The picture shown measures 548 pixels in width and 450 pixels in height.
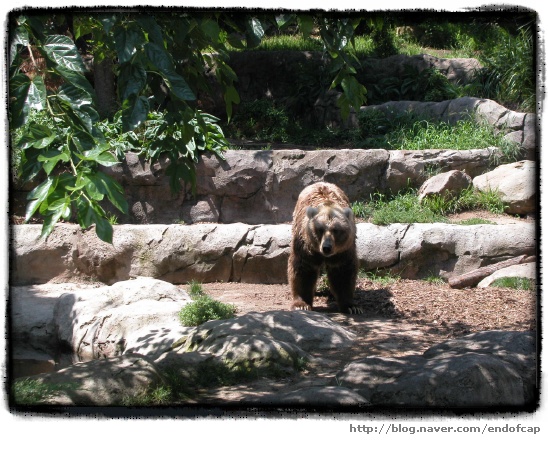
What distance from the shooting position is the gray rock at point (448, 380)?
4422 millimetres

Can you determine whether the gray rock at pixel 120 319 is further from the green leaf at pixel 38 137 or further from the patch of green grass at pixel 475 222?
the patch of green grass at pixel 475 222

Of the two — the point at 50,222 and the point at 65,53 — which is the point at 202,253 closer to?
the point at 65,53

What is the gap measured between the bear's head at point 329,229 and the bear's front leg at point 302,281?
318 millimetres

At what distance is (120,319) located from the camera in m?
7.36

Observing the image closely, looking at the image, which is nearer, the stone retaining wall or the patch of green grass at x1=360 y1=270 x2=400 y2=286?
the patch of green grass at x1=360 y1=270 x2=400 y2=286

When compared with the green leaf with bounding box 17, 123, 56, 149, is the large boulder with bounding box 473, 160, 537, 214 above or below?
above

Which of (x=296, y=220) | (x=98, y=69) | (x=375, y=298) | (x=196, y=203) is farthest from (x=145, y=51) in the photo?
(x=98, y=69)

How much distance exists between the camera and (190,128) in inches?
167

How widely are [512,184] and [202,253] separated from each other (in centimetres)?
518

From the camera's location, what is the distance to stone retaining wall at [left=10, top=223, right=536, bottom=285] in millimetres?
9602

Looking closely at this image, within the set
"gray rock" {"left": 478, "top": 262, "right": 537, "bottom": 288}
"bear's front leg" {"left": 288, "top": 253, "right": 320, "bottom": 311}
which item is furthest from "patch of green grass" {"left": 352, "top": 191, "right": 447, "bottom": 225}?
"bear's front leg" {"left": 288, "top": 253, "right": 320, "bottom": 311}

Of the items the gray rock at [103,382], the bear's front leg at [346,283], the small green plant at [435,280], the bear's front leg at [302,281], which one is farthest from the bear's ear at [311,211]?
the gray rock at [103,382]

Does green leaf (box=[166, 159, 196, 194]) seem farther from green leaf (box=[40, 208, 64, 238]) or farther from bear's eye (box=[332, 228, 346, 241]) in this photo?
bear's eye (box=[332, 228, 346, 241])

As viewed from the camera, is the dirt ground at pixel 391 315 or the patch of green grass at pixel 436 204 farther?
the patch of green grass at pixel 436 204
